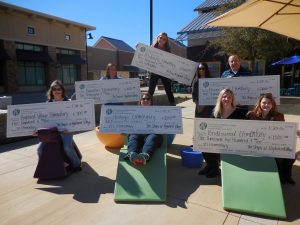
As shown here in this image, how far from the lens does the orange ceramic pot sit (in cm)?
560

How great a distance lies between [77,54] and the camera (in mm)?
31703

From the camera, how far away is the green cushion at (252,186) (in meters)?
3.14

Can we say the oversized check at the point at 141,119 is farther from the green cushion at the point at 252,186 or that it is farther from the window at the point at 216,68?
the window at the point at 216,68

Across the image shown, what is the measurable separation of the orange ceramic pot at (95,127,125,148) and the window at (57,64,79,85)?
25331 mm

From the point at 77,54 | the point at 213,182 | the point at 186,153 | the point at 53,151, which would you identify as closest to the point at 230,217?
the point at 213,182

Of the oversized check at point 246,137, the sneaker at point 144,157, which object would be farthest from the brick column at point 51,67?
the oversized check at point 246,137

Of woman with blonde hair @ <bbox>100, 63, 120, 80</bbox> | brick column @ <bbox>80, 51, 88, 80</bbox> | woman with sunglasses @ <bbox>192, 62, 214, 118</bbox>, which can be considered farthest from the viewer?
brick column @ <bbox>80, 51, 88, 80</bbox>

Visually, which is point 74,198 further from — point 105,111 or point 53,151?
point 105,111

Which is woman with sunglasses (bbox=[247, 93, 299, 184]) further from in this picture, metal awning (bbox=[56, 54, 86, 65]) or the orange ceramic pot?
metal awning (bbox=[56, 54, 86, 65])

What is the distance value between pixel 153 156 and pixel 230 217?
1.41 meters

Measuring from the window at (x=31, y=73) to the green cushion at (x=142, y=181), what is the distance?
24.3 metres

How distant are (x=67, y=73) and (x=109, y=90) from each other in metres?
26.6

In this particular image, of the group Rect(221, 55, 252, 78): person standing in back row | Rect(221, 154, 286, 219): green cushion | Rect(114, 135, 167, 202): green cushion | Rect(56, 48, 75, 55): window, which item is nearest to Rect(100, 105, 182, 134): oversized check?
Rect(114, 135, 167, 202): green cushion

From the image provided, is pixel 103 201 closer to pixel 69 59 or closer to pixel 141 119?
pixel 141 119
